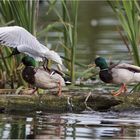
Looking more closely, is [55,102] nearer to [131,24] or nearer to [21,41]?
[21,41]

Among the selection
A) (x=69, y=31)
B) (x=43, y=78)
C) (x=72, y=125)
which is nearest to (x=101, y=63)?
(x=43, y=78)

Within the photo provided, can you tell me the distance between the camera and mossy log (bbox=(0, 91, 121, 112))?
10.5 meters

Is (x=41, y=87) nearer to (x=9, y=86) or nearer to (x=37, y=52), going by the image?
(x=37, y=52)

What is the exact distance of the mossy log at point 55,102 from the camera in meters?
10.5

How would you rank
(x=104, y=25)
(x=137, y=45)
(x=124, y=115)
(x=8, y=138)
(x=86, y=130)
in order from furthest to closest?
(x=104, y=25), (x=137, y=45), (x=124, y=115), (x=86, y=130), (x=8, y=138)

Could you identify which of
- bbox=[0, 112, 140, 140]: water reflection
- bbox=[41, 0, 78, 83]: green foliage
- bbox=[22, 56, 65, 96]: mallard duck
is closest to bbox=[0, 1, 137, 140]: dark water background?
bbox=[0, 112, 140, 140]: water reflection

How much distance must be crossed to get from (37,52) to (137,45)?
1601 mm

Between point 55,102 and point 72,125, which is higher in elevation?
point 55,102

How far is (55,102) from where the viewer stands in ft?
34.8

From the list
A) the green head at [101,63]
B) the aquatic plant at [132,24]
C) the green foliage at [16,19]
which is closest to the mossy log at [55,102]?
the green head at [101,63]

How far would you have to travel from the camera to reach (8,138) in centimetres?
855

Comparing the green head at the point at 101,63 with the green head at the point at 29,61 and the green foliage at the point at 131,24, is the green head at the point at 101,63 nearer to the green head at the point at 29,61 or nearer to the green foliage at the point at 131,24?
the green foliage at the point at 131,24

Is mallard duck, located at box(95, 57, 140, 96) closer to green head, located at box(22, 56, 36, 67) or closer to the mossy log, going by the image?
the mossy log

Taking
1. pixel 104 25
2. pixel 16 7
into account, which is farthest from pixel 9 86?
pixel 104 25
